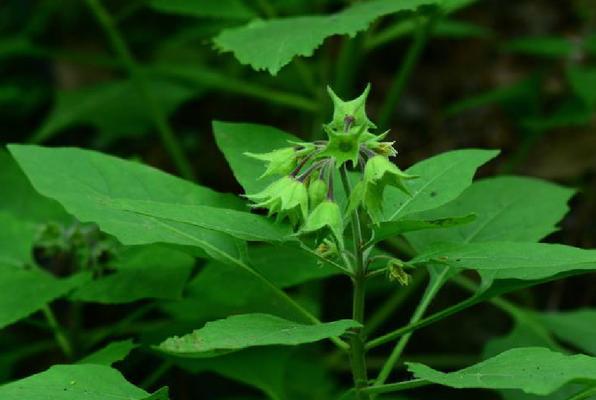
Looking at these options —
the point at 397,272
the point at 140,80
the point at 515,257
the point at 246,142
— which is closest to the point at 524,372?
the point at 515,257

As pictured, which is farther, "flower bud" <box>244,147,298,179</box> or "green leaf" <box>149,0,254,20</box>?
"green leaf" <box>149,0,254,20</box>

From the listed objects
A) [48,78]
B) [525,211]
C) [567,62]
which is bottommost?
[525,211]

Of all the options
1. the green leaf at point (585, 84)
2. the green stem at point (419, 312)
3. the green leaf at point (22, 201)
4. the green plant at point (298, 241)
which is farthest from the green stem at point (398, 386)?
the green leaf at point (585, 84)

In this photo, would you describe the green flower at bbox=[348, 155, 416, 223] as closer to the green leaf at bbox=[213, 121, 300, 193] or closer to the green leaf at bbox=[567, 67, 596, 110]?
the green leaf at bbox=[213, 121, 300, 193]

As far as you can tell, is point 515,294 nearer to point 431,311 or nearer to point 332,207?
point 431,311

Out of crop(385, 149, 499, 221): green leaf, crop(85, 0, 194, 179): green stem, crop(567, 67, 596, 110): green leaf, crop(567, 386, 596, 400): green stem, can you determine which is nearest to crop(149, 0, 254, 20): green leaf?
crop(85, 0, 194, 179): green stem

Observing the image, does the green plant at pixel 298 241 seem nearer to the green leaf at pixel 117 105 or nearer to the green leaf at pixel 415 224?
the green leaf at pixel 415 224

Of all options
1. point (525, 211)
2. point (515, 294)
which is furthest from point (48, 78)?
point (525, 211)
